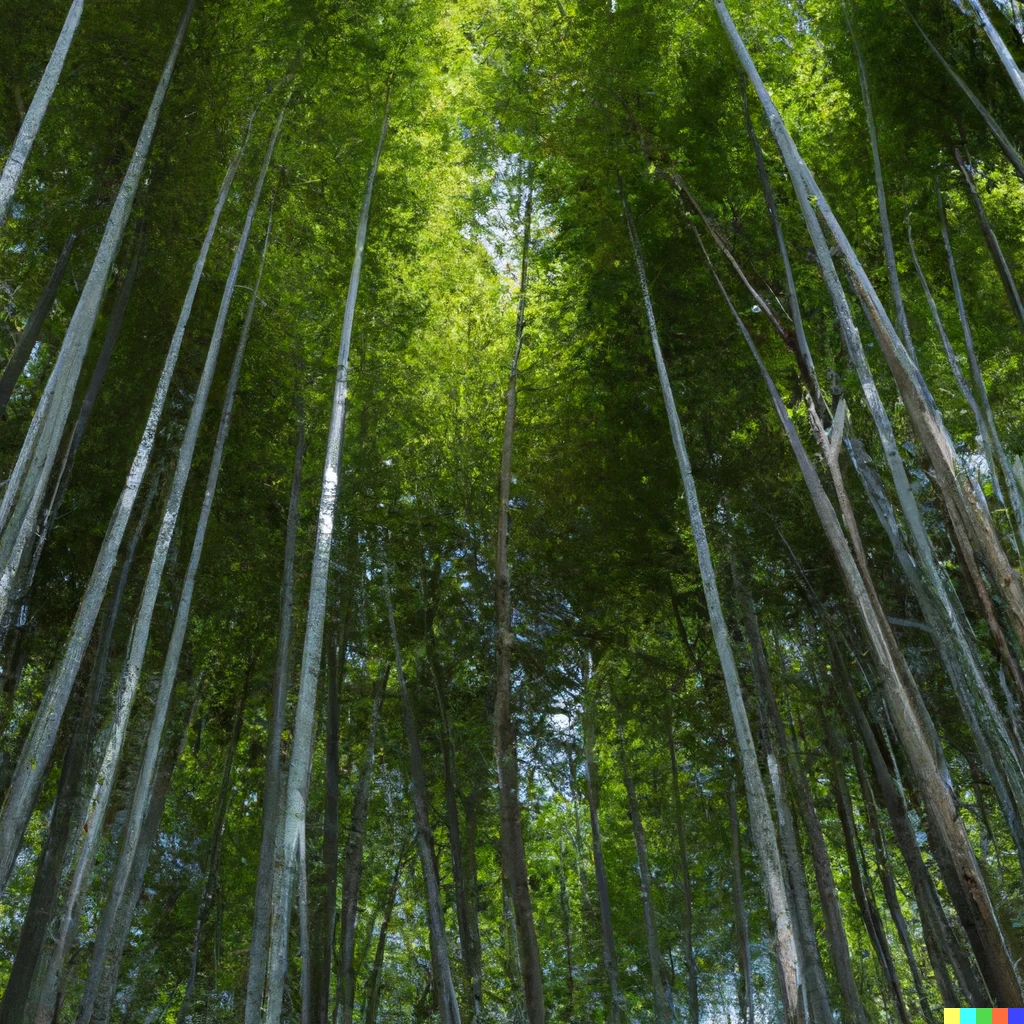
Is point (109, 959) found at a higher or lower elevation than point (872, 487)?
lower

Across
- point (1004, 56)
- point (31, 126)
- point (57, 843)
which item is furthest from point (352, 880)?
point (1004, 56)

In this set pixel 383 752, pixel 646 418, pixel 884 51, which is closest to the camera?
pixel 884 51

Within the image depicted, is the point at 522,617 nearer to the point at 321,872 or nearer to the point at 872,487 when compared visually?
the point at 321,872

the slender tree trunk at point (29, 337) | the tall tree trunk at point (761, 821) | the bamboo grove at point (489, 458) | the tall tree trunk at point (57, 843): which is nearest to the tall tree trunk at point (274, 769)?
the bamboo grove at point (489, 458)

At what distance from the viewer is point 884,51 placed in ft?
13.4

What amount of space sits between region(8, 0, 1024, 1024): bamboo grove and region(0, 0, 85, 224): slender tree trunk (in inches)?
0.8

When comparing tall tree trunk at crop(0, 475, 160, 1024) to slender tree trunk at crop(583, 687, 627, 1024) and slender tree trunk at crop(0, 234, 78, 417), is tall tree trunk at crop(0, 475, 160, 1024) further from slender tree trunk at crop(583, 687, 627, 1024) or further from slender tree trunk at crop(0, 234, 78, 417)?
slender tree trunk at crop(583, 687, 627, 1024)

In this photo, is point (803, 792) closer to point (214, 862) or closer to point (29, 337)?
point (214, 862)

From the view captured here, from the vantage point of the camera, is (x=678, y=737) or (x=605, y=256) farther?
(x=678, y=737)

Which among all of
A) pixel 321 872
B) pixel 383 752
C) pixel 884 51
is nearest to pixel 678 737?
pixel 383 752

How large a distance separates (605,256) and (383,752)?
4.17 m

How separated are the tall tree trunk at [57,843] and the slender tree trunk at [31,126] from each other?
2176 millimetres

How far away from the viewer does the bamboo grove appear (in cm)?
340

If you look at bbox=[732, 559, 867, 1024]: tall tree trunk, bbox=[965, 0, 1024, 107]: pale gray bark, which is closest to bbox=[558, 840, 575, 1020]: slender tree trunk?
bbox=[732, 559, 867, 1024]: tall tree trunk
